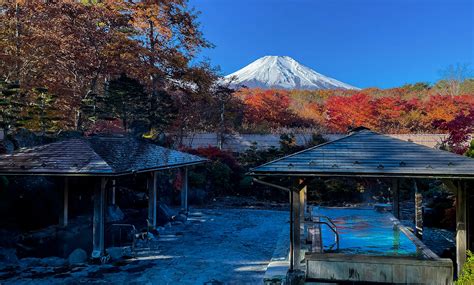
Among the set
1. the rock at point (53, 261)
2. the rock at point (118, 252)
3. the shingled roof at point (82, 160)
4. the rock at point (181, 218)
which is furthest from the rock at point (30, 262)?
the rock at point (181, 218)

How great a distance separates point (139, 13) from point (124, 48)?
224 cm

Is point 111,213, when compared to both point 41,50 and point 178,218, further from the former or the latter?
point 41,50

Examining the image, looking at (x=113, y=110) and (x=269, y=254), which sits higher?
(x=113, y=110)

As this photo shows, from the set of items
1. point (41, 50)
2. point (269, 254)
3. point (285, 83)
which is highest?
point (285, 83)

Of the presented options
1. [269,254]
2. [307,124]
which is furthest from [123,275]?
[307,124]

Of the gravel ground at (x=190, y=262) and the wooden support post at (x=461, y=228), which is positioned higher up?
the wooden support post at (x=461, y=228)

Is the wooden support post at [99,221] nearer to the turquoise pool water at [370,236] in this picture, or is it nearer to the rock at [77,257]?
the rock at [77,257]

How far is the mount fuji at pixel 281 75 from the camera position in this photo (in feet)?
209

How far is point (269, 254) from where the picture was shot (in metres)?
9.86

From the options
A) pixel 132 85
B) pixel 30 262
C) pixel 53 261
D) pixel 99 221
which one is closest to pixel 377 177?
pixel 99 221

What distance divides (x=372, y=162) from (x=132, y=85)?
45.5 feet

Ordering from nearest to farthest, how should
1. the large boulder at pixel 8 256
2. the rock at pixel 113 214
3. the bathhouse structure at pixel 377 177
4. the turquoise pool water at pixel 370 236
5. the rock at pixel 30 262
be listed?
the bathhouse structure at pixel 377 177 → the turquoise pool water at pixel 370 236 → the rock at pixel 30 262 → the large boulder at pixel 8 256 → the rock at pixel 113 214

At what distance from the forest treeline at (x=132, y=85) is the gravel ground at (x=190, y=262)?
21.0 ft

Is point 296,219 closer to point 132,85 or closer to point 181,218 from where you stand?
point 181,218
